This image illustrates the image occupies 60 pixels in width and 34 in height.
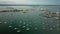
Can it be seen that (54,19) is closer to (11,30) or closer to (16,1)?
(16,1)

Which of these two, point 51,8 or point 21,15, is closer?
point 51,8

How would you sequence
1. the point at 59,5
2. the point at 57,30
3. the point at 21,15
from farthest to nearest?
the point at 21,15 < the point at 59,5 < the point at 57,30

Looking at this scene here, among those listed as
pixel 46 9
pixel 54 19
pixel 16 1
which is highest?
pixel 16 1

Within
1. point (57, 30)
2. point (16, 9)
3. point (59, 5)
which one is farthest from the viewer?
point (16, 9)

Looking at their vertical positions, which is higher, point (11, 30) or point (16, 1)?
point (16, 1)

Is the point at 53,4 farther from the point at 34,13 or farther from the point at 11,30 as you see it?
the point at 11,30

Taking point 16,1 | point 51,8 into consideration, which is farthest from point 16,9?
point 51,8
